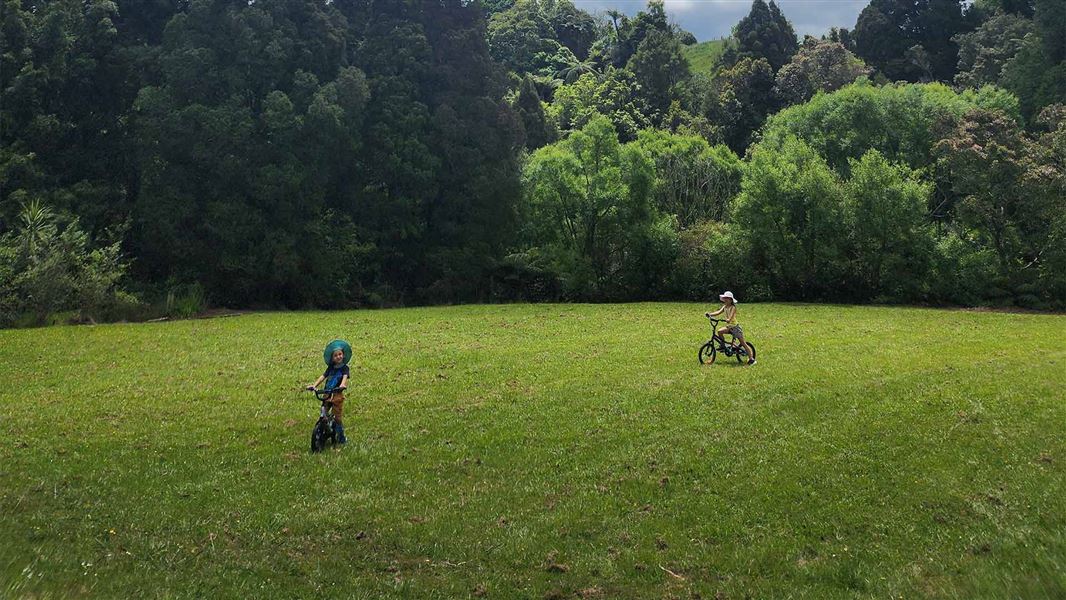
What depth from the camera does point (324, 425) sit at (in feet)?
32.9

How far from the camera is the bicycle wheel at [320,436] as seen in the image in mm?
9953

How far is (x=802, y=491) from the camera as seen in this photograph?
805cm

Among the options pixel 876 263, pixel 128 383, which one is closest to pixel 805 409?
pixel 128 383

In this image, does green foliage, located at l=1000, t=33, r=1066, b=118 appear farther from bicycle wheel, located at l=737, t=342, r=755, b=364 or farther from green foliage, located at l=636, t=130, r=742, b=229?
bicycle wheel, located at l=737, t=342, r=755, b=364

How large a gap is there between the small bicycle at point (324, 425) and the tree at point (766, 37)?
7307cm

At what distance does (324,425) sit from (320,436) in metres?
0.17

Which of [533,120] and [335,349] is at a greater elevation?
[533,120]

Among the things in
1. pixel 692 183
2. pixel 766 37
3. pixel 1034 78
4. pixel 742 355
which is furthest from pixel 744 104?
Answer: pixel 742 355

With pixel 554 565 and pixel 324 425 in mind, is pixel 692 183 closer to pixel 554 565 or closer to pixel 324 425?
pixel 324 425

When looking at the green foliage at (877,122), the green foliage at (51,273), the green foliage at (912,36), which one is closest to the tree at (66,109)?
the green foliage at (51,273)

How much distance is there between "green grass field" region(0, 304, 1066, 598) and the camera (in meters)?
6.06

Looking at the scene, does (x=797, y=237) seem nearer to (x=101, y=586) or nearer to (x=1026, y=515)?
(x=1026, y=515)

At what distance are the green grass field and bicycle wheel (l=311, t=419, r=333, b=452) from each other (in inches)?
12.2

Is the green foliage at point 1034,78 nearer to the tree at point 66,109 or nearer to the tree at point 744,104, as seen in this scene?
the tree at point 744,104
